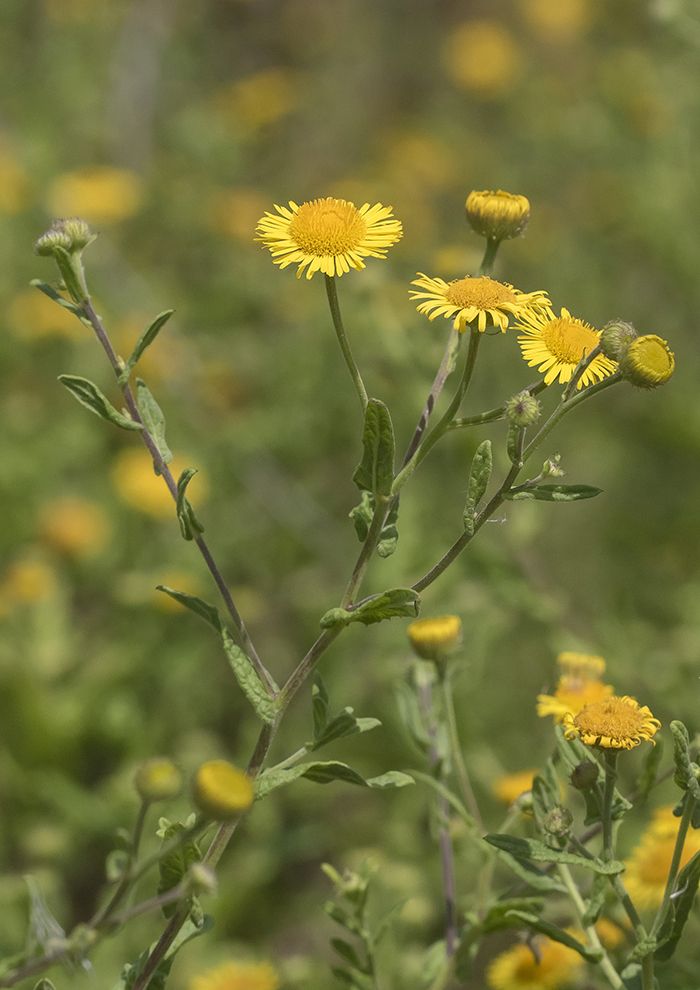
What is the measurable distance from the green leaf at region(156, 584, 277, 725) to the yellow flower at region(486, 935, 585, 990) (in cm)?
69

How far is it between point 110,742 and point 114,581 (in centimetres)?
63

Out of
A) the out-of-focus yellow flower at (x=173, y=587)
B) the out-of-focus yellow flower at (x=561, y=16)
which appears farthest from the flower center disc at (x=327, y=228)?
the out-of-focus yellow flower at (x=561, y=16)

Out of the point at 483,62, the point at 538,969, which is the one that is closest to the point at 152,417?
the point at 538,969

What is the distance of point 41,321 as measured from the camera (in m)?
3.81

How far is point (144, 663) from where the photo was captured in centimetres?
284

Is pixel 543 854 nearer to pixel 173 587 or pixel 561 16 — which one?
pixel 173 587

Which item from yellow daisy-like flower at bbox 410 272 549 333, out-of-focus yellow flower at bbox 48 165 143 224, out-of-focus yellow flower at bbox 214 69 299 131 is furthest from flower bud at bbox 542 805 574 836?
out-of-focus yellow flower at bbox 214 69 299 131

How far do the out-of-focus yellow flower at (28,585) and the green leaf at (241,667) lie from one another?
1781mm

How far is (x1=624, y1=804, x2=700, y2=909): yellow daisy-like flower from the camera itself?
1569 mm

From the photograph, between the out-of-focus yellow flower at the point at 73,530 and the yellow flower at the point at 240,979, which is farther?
the out-of-focus yellow flower at the point at 73,530

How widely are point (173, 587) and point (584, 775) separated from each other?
1.79m

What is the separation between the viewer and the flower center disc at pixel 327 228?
3.90ft

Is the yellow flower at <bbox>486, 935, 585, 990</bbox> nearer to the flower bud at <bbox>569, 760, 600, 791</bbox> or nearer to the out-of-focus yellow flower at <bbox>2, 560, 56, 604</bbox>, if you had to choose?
the flower bud at <bbox>569, 760, 600, 791</bbox>

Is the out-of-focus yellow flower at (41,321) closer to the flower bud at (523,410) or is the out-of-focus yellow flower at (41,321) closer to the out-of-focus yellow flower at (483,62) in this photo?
the flower bud at (523,410)
